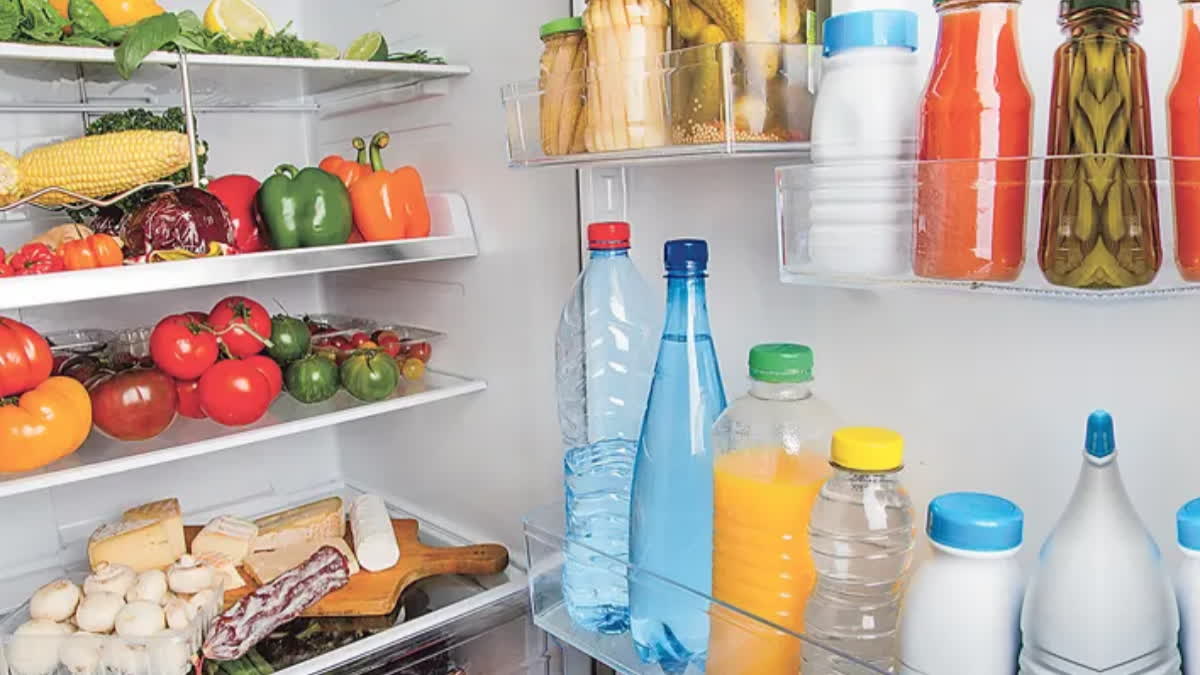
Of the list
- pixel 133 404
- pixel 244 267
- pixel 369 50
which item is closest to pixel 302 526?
pixel 133 404

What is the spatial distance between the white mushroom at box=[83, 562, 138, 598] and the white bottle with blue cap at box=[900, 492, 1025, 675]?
0.99 metres

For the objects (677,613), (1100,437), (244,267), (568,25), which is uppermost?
(568,25)

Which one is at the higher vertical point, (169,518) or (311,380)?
(311,380)

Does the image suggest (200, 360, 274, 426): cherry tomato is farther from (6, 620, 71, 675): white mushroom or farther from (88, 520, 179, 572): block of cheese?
(6, 620, 71, 675): white mushroom

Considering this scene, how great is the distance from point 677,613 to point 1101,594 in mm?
406

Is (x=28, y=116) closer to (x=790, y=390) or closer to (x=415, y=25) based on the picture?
(x=415, y=25)

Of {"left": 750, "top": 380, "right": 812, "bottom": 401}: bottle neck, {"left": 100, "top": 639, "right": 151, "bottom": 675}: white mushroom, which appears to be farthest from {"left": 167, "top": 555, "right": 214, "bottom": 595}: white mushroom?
{"left": 750, "top": 380, "right": 812, "bottom": 401}: bottle neck

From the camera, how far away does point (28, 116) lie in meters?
1.52

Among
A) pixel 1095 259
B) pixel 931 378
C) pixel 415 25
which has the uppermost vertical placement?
pixel 415 25

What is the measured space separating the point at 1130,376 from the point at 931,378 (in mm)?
183

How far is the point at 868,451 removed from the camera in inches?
30.5

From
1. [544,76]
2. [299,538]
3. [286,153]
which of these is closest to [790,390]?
[544,76]

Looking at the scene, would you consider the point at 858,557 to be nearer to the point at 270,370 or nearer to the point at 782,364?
the point at 782,364

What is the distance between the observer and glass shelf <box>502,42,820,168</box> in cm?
87
